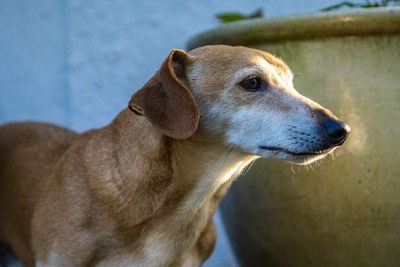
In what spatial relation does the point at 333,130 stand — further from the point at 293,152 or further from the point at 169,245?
the point at 169,245

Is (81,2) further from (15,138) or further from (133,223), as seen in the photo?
(133,223)

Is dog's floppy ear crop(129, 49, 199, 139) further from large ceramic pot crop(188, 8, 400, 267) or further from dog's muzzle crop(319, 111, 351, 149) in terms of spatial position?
large ceramic pot crop(188, 8, 400, 267)

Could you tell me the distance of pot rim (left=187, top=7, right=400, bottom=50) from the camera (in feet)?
7.07

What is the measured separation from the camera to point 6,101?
3750mm

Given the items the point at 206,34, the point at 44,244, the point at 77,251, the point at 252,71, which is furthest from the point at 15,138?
the point at 252,71

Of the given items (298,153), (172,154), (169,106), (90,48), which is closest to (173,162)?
(172,154)

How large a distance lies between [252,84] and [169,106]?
1.14ft

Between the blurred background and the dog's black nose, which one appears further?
the blurred background

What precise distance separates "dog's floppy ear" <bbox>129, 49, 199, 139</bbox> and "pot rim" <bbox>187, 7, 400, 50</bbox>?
716 millimetres

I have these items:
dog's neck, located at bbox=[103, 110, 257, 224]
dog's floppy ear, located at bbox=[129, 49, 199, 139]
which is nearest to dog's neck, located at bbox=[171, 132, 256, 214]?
dog's neck, located at bbox=[103, 110, 257, 224]

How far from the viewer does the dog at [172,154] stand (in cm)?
171

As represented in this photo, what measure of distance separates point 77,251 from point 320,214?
43.9 inches

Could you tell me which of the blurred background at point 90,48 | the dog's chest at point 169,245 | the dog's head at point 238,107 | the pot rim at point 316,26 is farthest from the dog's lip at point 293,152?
the blurred background at point 90,48

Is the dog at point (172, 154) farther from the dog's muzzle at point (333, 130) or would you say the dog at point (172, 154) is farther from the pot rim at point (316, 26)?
the pot rim at point (316, 26)
